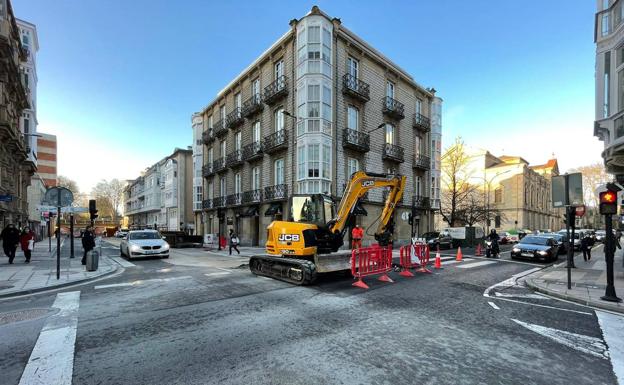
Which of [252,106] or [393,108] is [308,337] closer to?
[252,106]

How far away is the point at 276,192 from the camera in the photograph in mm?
26062

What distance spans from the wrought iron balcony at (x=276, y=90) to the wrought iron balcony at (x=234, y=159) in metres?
6.48

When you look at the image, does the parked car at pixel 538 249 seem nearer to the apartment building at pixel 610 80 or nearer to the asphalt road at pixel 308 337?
the apartment building at pixel 610 80

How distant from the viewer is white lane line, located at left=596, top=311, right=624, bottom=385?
4.12 metres

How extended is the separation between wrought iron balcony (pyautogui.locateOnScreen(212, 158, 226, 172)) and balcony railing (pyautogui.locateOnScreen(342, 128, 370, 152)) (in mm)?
14611

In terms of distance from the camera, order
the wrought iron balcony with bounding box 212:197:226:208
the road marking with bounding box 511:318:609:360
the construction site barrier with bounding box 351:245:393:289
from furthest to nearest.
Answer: the wrought iron balcony with bounding box 212:197:226:208 < the construction site barrier with bounding box 351:245:393:289 < the road marking with bounding box 511:318:609:360

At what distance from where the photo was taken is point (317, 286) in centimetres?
897

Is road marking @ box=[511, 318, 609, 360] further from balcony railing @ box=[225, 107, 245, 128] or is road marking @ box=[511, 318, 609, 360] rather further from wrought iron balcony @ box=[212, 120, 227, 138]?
wrought iron balcony @ box=[212, 120, 227, 138]

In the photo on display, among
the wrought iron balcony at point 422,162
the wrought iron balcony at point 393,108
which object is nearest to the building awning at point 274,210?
the wrought iron balcony at point 393,108

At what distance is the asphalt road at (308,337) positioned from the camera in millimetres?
3818

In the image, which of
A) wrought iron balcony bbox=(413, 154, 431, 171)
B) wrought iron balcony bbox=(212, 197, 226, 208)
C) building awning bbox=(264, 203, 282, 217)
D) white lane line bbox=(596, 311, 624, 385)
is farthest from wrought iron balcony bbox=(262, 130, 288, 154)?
white lane line bbox=(596, 311, 624, 385)

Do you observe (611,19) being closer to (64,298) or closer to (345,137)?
(345,137)

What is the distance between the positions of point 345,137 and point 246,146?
9.91m

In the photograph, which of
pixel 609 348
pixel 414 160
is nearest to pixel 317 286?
pixel 609 348
